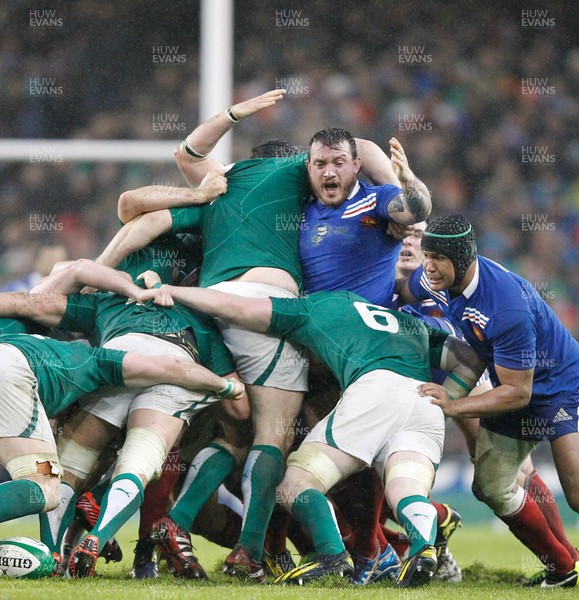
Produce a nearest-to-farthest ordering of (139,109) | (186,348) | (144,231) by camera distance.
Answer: (186,348), (144,231), (139,109)

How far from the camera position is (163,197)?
5258 mm

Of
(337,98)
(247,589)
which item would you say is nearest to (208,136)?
(247,589)

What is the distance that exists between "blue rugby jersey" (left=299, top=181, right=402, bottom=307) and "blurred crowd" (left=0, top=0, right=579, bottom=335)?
4053 millimetres

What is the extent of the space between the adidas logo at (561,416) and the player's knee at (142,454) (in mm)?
1863

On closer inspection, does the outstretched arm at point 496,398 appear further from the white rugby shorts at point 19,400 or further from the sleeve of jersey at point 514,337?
the white rugby shorts at point 19,400

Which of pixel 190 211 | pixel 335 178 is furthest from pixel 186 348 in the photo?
pixel 335 178

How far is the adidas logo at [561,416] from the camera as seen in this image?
4871 millimetres

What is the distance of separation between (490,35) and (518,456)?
682cm

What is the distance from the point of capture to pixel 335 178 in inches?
206

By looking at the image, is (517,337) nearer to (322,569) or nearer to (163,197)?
(322,569)

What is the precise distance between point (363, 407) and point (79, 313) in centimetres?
150

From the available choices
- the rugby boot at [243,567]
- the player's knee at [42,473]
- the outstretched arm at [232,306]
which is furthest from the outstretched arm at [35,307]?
the rugby boot at [243,567]

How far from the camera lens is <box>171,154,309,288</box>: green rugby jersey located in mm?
5223

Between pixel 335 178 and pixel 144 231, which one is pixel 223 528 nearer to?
pixel 144 231
